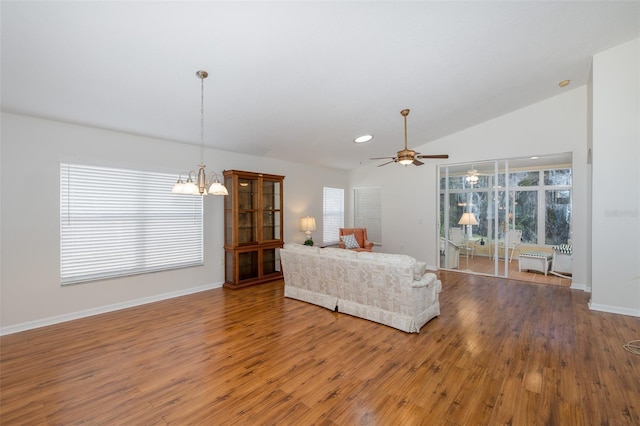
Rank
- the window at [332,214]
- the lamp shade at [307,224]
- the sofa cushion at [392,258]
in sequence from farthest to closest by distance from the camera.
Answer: the window at [332,214], the lamp shade at [307,224], the sofa cushion at [392,258]

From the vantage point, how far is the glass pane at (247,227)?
542 cm

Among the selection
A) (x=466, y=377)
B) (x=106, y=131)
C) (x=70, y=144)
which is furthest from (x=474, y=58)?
(x=70, y=144)

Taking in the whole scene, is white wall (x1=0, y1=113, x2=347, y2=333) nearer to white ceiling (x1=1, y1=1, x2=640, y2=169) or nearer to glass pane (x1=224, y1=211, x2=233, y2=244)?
white ceiling (x1=1, y1=1, x2=640, y2=169)

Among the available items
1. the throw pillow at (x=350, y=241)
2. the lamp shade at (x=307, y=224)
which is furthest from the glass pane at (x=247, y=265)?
the throw pillow at (x=350, y=241)

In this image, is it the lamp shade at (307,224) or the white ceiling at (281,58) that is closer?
the white ceiling at (281,58)

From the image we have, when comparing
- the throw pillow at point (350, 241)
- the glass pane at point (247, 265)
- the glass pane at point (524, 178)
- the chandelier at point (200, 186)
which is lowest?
the glass pane at point (247, 265)

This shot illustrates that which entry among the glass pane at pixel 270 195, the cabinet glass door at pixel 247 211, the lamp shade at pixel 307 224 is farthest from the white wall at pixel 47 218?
the lamp shade at pixel 307 224

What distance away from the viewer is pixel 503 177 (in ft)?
19.7

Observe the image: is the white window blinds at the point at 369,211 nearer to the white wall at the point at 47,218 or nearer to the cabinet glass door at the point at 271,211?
the cabinet glass door at the point at 271,211

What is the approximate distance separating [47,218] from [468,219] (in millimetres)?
7336

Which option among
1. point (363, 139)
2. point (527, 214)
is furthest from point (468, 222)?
point (363, 139)

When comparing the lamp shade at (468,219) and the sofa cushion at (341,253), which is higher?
the lamp shade at (468,219)

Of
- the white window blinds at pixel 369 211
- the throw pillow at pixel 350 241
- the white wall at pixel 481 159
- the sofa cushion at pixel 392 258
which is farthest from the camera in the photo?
the white window blinds at pixel 369 211

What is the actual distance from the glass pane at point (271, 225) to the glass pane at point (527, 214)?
16.5 feet
